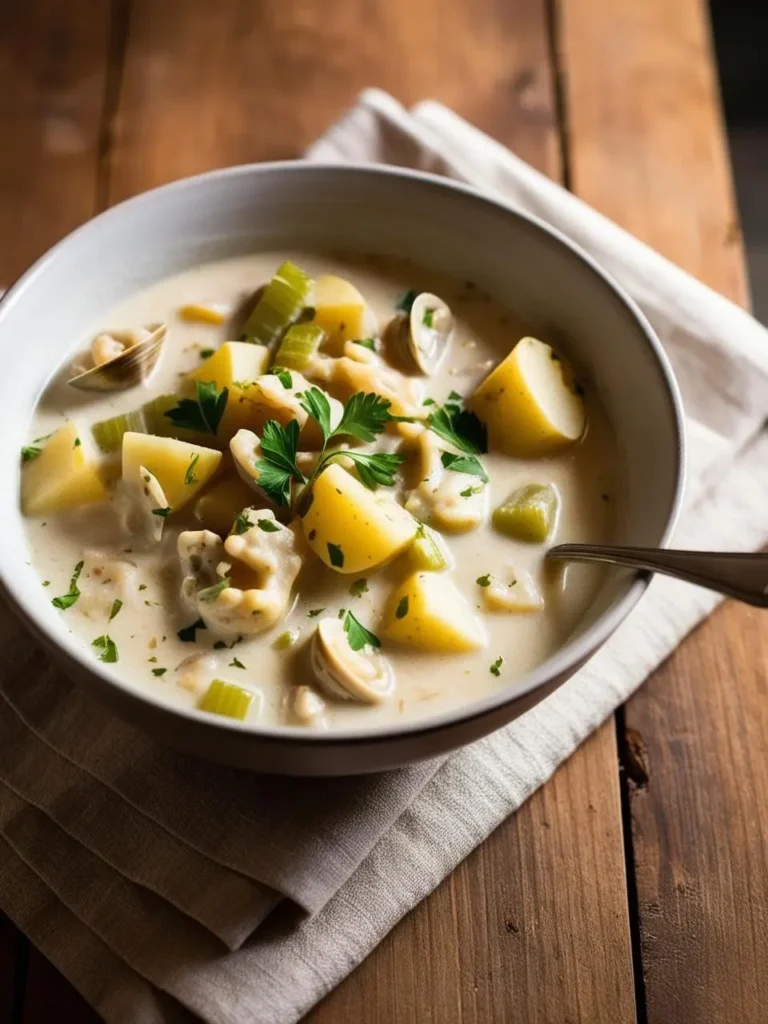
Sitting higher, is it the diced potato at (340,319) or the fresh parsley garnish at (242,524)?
the diced potato at (340,319)

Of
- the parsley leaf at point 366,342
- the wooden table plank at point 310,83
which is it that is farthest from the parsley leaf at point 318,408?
the wooden table plank at point 310,83

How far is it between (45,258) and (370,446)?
0.75 m

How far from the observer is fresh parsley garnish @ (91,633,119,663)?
6.77 ft

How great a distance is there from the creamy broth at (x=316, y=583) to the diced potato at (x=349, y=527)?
0.05 meters

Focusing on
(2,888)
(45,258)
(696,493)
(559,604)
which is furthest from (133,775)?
(696,493)

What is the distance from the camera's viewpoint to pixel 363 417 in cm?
227

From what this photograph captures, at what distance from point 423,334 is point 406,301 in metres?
0.16

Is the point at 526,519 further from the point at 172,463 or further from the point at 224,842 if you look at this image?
the point at 224,842

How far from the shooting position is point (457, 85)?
337 cm

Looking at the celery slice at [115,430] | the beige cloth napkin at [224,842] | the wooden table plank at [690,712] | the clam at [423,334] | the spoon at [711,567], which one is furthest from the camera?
the clam at [423,334]

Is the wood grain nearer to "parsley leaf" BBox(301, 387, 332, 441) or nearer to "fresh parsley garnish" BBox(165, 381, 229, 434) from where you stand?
"parsley leaf" BBox(301, 387, 332, 441)

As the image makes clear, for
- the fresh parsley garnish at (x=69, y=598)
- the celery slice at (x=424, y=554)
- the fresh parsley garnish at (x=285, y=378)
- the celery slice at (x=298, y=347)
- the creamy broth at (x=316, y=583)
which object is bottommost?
the fresh parsley garnish at (x=69, y=598)

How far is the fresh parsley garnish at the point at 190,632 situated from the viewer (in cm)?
209

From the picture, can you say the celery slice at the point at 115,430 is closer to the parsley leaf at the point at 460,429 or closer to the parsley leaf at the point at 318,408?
the parsley leaf at the point at 318,408
